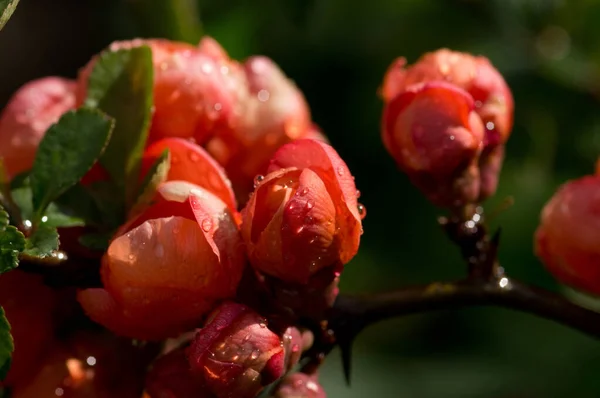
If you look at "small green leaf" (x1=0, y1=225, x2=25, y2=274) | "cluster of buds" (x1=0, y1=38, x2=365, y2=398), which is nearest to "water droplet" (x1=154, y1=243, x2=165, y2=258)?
"cluster of buds" (x1=0, y1=38, x2=365, y2=398)

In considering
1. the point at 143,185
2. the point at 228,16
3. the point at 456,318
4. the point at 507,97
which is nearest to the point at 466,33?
the point at 228,16

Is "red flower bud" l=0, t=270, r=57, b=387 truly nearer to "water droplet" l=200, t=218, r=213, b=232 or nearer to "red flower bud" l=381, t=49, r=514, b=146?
"water droplet" l=200, t=218, r=213, b=232

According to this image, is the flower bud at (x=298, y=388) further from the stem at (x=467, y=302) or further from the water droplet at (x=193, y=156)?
the water droplet at (x=193, y=156)

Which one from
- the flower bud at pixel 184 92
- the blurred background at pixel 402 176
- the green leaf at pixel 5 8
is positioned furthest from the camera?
the blurred background at pixel 402 176

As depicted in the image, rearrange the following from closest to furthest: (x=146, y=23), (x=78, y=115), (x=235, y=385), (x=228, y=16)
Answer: (x=235, y=385) < (x=78, y=115) < (x=146, y=23) < (x=228, y=16)

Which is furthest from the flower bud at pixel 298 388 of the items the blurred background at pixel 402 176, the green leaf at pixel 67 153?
the blurred background at pixel 402 176

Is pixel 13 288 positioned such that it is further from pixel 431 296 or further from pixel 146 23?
pixel 146 23
